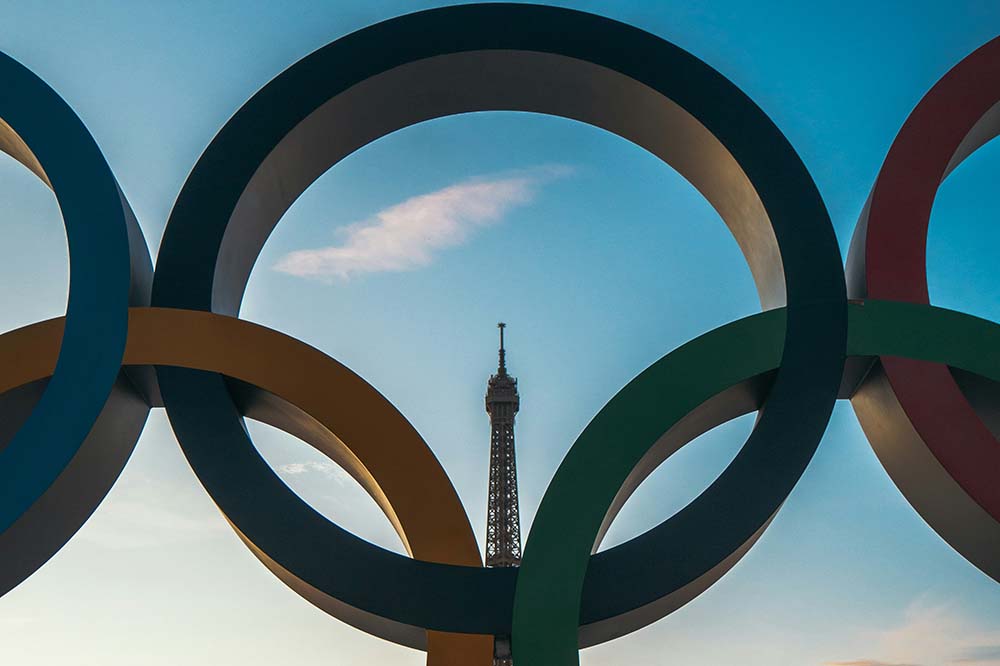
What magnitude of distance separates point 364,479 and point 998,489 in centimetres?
579

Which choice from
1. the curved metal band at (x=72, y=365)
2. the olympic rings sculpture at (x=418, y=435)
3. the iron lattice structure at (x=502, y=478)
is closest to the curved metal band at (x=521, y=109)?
the olympic rings sculpture at (x=418, y=435)

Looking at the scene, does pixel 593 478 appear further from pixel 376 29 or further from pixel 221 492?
pixel 376 29

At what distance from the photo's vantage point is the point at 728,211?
11227 millimetres

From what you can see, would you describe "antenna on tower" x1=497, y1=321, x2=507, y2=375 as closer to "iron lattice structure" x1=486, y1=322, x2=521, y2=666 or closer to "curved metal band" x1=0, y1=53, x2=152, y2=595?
"iron lattice structure" x1=486, y1=322, x2=521, y2=666

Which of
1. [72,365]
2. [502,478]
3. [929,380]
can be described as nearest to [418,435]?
[72,365]

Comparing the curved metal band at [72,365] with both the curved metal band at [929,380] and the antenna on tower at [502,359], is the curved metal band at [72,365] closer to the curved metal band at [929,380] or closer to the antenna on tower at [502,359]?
the curved metal band at [929,380]

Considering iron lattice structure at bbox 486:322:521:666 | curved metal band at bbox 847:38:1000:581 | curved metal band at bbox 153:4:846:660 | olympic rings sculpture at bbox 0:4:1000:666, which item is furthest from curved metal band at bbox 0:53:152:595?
iron lattice structure at bbox 486:322:521:666

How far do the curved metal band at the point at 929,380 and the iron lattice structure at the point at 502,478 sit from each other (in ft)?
88.6

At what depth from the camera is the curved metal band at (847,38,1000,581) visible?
9391mm

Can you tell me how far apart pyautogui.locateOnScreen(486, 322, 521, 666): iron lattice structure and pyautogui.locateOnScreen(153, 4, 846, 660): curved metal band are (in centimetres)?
2689

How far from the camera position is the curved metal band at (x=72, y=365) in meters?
8.85

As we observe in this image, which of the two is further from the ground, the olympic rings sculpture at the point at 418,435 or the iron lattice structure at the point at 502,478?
the iron lattice structure at the point at 502,478

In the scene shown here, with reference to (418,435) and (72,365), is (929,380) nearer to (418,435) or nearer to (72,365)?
(418,435)

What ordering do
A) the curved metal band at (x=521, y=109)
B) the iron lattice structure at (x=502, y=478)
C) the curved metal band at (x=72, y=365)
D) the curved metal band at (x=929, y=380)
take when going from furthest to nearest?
the iron lattice structure at (x=502, y=478)
the curved metal band at (x=929, y=380)
the curved metal band at (x=521, y=109)
the curved metal band at (x=72, y=365)
